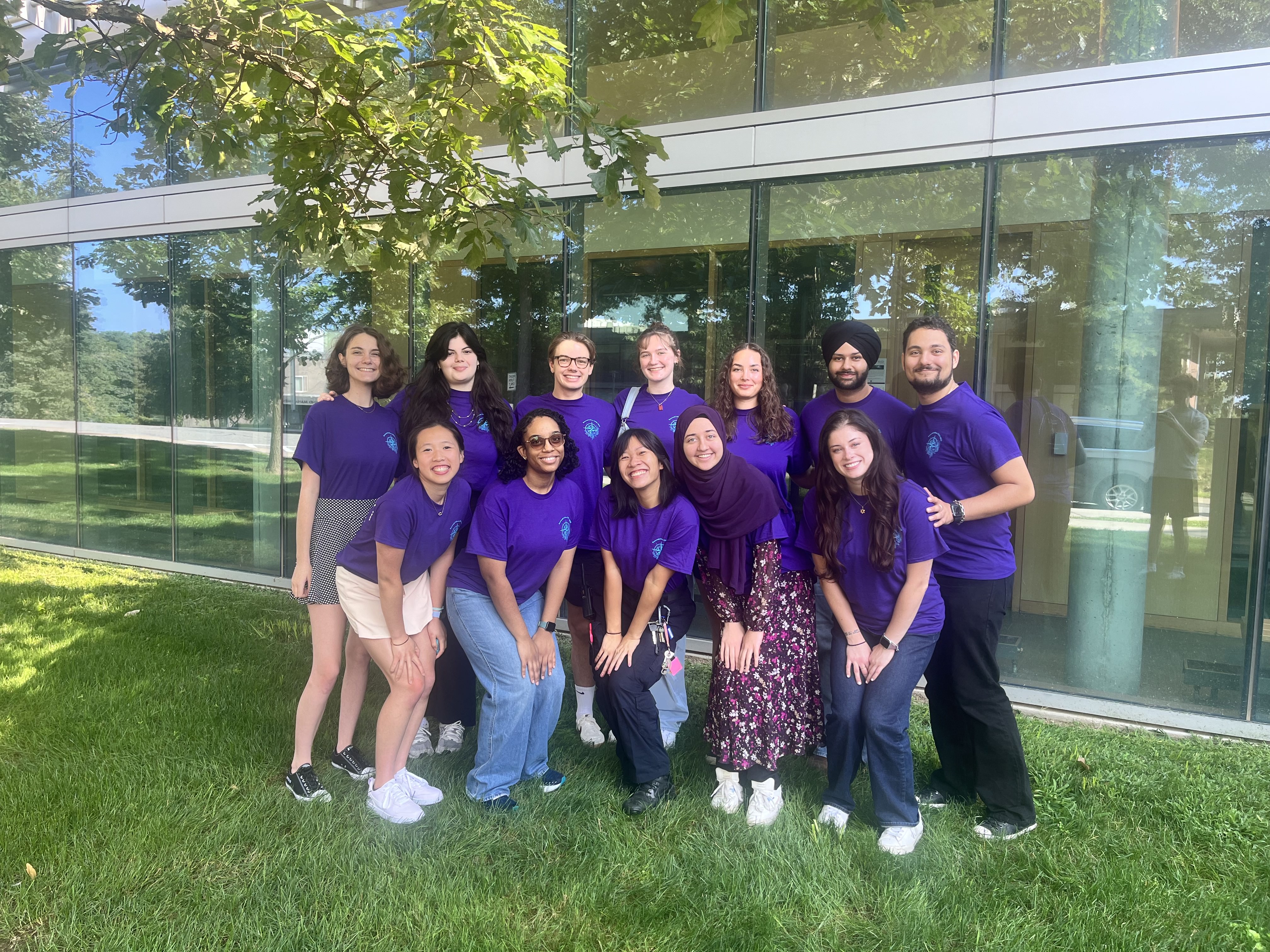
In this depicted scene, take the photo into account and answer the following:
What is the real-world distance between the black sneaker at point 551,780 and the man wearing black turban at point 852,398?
1213 mm

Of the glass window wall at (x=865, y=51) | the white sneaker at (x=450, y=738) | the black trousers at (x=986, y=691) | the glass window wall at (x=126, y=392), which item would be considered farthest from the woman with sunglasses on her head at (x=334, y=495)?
the glass window wall at (x=126, y=392)

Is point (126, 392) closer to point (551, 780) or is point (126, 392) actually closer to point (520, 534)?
point (520, 534)

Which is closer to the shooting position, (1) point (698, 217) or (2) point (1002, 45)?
(2) point (1002, 45)

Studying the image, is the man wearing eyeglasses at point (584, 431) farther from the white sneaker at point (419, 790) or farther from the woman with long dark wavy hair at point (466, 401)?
the white sneaker at point (419, 790)

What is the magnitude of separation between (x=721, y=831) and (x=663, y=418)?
1.79m

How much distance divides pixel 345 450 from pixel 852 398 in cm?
228

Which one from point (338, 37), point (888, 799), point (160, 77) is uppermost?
point (338, 37)

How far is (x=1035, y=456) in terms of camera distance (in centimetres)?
521

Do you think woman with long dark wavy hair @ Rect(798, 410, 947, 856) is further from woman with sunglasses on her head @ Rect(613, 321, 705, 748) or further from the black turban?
woman with sunglasses on her head @ Rect(613, 321, 705, 748)

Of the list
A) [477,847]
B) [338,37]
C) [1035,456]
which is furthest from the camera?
[1035,456]

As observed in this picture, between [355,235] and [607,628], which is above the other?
[355,235]

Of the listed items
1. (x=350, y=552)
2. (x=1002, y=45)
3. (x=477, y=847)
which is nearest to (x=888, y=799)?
(x=477, y=847)

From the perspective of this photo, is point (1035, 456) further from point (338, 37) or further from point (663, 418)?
point (338, 37)

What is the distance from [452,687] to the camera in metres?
4.17
